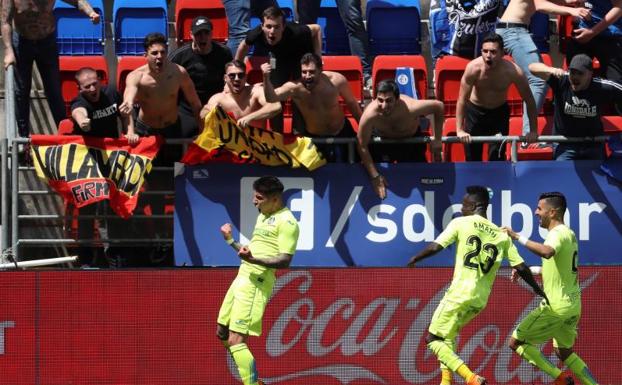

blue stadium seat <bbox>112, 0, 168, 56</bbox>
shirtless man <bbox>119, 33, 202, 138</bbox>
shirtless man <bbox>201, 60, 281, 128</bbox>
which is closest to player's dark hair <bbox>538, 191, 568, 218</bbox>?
shirtless man <bbox>201, 60, 281, 128</bbox>

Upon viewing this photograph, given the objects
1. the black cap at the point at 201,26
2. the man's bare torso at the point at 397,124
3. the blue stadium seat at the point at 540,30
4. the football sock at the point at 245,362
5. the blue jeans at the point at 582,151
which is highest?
the blue stadium seat at the point at 540,30

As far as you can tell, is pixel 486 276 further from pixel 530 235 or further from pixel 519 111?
pixel 519 111

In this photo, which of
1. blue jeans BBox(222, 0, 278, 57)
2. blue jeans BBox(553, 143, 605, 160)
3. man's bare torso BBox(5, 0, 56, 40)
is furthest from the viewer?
blue jeans BBox(222, 0, 278, 57)

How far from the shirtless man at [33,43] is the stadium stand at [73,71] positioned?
2.63ft

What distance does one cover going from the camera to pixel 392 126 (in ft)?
42.3

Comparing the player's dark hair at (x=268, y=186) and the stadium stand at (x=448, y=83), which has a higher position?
the stadium stand at (x=448, y=83)

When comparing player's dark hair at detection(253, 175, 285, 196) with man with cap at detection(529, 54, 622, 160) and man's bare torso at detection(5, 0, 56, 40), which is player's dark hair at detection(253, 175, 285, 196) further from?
man's bare torso at detection(5, 0, 56, 40)

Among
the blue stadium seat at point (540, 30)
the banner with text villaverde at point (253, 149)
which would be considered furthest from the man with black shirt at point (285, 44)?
the blue stadium seat at point (540, 30)

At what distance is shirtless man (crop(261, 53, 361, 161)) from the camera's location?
41.6 ft

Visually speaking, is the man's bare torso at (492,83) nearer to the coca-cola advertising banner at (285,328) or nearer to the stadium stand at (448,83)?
the stadium stand at (448,83)

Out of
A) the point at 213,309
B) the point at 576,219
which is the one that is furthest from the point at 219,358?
the point at 576,219

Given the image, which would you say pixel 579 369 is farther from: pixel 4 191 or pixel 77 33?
pixel 77 33

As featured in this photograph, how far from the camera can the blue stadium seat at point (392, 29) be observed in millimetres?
15734

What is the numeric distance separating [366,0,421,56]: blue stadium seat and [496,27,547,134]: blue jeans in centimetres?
181
